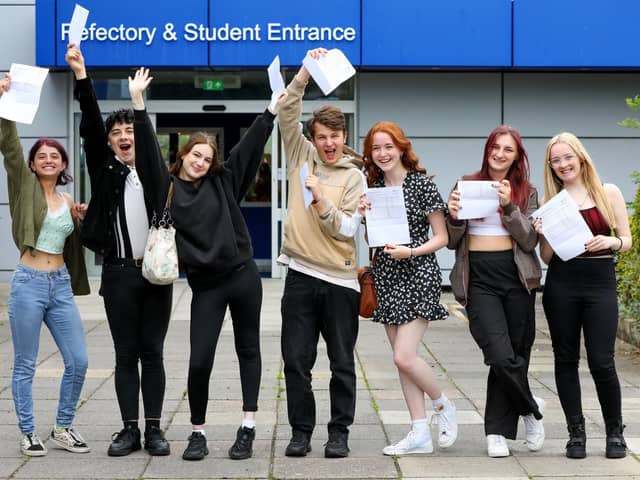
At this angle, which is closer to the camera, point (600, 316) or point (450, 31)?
point (600, 316)

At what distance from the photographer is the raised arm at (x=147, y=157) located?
17.9 ft

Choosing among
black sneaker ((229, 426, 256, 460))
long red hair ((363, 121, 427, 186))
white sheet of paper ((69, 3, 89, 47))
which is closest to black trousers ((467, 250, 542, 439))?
long red hair ((363, 121, 427, 186))

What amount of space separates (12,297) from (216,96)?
10091 millimetres

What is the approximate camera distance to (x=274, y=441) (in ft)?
19.9

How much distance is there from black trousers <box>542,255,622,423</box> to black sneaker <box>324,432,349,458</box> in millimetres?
1223

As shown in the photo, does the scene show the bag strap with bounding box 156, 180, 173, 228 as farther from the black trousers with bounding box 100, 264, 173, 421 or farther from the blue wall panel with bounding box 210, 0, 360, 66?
the blue wall panel with bounding box 210, 0, 360, 66

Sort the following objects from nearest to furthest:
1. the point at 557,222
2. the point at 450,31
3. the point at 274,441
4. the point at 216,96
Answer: the point at 557,222
the point at 274,441
the point at 450,31
the point at 216,96

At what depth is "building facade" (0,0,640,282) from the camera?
1455 centimetres

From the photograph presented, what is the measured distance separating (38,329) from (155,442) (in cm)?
90

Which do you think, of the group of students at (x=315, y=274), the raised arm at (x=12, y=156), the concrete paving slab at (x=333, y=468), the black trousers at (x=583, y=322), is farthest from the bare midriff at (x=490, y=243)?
the raised arm at (x=12, y=156)

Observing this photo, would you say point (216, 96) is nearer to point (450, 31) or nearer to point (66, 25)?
point (66, 25)

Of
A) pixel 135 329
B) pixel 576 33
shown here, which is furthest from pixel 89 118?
pixel 576 33

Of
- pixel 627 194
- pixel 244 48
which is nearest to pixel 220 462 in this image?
pixel 244 48

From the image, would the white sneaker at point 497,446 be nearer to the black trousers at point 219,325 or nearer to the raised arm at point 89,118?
the black trousers at point 219,325
